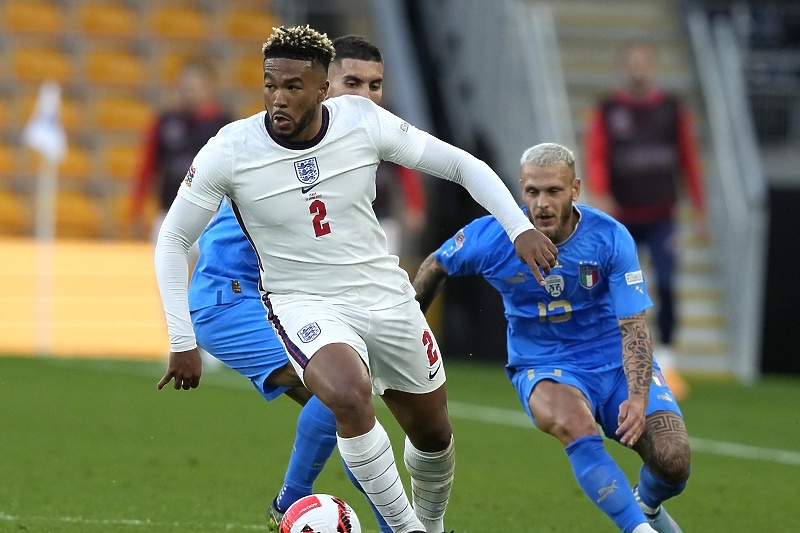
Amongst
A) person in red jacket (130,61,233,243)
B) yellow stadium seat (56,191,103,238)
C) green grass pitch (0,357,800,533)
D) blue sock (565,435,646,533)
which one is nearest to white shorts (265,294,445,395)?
blue sock (565,435,646,533)

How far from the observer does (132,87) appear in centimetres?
1862

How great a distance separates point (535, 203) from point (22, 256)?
1027 cm

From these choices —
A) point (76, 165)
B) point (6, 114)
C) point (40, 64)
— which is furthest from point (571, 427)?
point (40, 64)

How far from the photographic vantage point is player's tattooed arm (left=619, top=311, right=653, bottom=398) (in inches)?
222

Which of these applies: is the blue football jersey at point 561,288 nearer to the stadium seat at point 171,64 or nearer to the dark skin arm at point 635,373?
the dark skin arm at point 635,373

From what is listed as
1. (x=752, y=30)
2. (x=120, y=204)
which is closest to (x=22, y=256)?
(x=120, y=204)

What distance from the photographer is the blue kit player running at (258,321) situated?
5.84m

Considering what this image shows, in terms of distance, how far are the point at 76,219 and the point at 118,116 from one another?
6.24 feet

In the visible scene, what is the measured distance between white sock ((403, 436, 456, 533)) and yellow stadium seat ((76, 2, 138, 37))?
45.6 feet

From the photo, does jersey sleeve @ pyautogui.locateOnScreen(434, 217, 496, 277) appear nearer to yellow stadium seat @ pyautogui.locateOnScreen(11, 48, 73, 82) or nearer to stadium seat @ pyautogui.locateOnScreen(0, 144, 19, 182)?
stadium seat @ pyautogui.locateOnScreen(0, 144, 19, 182)

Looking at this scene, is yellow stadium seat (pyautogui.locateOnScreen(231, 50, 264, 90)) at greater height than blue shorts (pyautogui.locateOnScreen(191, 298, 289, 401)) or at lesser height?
greater

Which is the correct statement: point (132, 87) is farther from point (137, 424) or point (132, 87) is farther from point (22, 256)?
point (137, 424)

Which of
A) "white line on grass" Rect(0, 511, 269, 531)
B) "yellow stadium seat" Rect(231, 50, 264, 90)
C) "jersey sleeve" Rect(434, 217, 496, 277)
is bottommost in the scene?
"white line on grass" Rect(0, 511, 269, 531)

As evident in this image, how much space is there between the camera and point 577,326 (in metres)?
6.16
